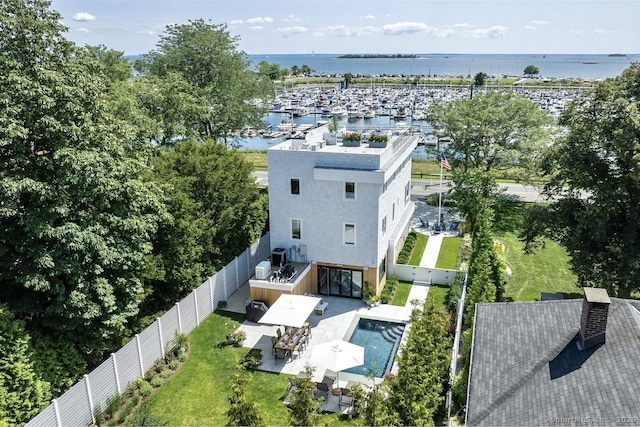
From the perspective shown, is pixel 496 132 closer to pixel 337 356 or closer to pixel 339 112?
pixel 337 356

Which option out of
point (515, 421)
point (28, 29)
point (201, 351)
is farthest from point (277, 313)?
point (28, 29)

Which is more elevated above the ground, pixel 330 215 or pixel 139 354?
pixel 330 215

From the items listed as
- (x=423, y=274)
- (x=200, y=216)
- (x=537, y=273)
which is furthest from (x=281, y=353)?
(x=537, y=273)

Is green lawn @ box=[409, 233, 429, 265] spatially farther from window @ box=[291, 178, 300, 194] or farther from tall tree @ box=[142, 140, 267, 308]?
tall tree @ box=[142, 140, 267, 308]

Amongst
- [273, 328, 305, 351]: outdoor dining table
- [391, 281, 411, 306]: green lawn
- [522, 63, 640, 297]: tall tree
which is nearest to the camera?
[273, 328, 305, 351]: outdoor dining table

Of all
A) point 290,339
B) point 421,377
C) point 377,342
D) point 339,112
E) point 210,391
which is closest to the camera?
point 421,377

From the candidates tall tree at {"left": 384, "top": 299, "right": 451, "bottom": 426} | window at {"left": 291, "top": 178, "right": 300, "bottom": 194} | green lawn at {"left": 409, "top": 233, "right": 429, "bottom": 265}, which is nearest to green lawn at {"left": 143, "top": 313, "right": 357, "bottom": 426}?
tall tree at {"left": 384, "top": 299, "right": 451, "bottom": 426}
